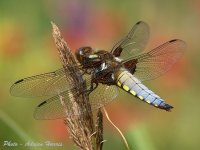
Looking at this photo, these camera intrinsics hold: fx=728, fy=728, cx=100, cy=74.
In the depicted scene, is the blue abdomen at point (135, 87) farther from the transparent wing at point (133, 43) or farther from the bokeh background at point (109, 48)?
the bokeh background at point (109, 48)

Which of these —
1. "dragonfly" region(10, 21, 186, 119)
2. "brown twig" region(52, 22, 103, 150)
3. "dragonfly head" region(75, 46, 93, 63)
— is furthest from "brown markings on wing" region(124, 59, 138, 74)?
"brown twig" region(52, 22, 103, 150)

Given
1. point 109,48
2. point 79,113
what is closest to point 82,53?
point 79,113

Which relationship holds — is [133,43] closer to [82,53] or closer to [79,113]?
[82,53]

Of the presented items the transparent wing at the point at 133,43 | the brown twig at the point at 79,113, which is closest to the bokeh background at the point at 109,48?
the transparent wing at the point at 133,43

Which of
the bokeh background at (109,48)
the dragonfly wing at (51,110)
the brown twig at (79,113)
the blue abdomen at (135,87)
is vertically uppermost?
the brown twig at (79,113)

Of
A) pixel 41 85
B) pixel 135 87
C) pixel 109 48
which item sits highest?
pixel 41 85

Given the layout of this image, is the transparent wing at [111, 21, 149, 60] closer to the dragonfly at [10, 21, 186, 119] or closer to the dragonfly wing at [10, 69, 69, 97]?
the dragonfly at [10, 21, 186, 119]

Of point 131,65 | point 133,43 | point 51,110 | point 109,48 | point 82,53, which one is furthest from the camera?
point 109,48

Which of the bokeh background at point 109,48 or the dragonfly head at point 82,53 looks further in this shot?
the bokeh background at point 109,48
